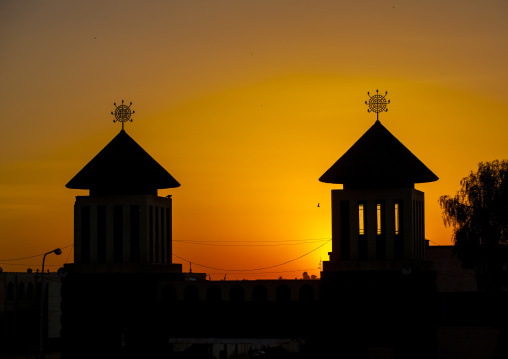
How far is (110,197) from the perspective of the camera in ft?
213

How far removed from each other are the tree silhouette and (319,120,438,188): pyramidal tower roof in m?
15.4

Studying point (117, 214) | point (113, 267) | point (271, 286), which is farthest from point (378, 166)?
point (113, 267)

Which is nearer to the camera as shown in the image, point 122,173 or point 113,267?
point 113,267

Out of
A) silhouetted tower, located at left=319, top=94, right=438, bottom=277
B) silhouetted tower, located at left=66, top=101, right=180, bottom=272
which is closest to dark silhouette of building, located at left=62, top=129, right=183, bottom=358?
silhouetted tower, located at left=66, top=101, right=180, bottom=272

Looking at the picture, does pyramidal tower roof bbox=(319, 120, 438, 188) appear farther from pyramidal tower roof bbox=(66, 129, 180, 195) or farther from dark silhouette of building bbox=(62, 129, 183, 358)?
dark silhouette of building bbox=(62, 129, 183, 358)

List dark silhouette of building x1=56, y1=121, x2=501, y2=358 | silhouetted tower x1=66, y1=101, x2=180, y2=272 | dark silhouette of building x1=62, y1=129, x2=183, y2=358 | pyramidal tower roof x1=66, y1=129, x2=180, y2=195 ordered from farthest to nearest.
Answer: pyramidal tower roof x1=66, y1=129, x2=180, y2=195
silhouetted tower x1=66, y1=101, x2=180, y2=272
dark silhouette of building x1=62, y1=129, x2=183, y2=358
dark silhouette of building x1=56, y1=121, x2=501, y2=358

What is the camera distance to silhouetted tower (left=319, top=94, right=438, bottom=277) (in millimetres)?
61656

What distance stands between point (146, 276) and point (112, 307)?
2417 mm

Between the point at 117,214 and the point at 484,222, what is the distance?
25495 millimetres

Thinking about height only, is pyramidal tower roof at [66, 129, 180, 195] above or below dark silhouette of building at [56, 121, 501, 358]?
above

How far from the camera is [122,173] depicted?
65.4 m

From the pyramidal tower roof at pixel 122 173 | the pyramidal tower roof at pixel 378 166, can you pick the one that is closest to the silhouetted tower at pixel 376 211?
the pyramidal tower roof at pixel 378 166

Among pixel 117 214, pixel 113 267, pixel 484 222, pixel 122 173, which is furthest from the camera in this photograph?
pixel 484 222

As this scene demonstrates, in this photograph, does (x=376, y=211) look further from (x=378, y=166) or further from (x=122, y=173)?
(x=122, y=173)
